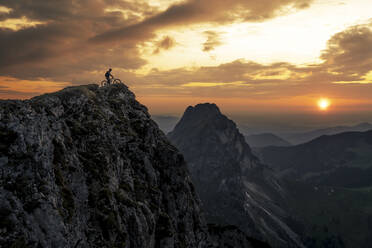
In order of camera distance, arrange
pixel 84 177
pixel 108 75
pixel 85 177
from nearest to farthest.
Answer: pixel 84 177, pixel 85 177, pixel 108 75

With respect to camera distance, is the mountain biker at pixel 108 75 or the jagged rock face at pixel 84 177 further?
the mountain biker at pixel 108 75

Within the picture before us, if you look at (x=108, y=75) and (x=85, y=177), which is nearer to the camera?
(x=85, y=177)

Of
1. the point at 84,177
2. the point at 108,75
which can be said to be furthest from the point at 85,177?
the point at 108,75

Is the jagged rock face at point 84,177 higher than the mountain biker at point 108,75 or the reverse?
the reverse

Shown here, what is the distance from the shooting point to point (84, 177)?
42688mm

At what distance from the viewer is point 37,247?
2827 cm

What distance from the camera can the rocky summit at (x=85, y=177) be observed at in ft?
98.8

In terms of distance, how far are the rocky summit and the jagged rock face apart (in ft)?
0.36

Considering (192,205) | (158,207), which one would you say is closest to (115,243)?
(158,207)

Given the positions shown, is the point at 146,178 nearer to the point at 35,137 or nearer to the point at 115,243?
the point at 115,243

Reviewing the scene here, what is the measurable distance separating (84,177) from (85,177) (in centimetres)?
21

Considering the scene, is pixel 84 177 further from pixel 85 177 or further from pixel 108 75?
pixel 108 75

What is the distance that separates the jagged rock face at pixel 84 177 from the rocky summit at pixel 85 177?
0.11 m

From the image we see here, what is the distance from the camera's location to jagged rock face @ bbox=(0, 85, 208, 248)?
30.1 m
